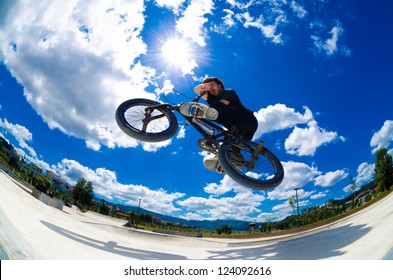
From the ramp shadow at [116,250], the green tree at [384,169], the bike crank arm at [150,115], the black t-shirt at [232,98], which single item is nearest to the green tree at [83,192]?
the bike crank arm at [150,115]

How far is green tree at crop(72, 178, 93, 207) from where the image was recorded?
4494mm

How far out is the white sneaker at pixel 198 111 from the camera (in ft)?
12.5

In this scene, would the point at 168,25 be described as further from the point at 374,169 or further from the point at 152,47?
the point at 374,169

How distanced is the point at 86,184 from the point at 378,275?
4.46 m

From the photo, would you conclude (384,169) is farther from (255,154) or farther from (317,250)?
(255,154)

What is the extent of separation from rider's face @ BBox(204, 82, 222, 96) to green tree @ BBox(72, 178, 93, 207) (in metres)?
2.87

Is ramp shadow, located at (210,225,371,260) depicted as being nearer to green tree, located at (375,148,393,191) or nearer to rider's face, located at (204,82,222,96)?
green tree, located at (375,148,393,191)

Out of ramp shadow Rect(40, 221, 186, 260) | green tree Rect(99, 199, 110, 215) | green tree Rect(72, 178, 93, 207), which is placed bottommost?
ramp shadow Rect(40, 221, 186, 260)

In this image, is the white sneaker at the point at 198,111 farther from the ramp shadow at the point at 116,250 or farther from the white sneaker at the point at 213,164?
the ramp shadow at the point at 116,250

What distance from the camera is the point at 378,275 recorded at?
1627 millimetres

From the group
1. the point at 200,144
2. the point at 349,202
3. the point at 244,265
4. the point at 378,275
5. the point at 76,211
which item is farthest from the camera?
the point at 76,211

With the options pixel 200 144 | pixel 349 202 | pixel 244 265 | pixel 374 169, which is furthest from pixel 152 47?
pixel 349 202

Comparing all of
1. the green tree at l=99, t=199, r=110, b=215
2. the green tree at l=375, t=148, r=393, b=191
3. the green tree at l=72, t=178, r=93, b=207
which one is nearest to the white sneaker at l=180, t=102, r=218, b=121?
the green tree at l=375, t=148, r=393, b=191

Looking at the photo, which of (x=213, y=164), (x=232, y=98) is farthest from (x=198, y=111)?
(x=213, y=164)
